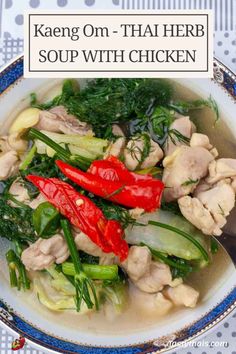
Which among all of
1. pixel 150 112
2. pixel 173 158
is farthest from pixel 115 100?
pixel 173 158

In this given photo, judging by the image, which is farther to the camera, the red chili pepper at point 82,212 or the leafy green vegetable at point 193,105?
the leafy green vegetable at point 193,105

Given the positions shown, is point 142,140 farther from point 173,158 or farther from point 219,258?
point 219,258

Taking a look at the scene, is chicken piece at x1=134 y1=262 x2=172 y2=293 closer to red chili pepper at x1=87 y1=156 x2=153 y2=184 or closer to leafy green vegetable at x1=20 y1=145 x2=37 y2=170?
red chili pepper at x1=87 y1=156 x2=153 y2=184

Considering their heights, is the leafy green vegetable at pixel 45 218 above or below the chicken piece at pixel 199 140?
below

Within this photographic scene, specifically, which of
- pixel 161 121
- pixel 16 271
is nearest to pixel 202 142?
pixel 161 121

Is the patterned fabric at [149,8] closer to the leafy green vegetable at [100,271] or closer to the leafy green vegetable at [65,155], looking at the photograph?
the leafy green vegetable at [65,155]

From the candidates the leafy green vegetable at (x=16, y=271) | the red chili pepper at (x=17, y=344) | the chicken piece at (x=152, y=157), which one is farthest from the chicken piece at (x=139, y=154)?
the red chili pepper at (x=17, y=344)
